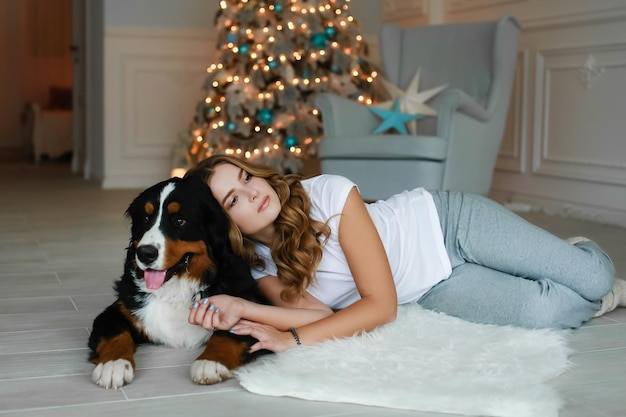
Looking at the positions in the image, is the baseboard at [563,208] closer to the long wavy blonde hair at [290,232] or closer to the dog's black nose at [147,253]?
the long wavy blonde hair at [290,232]

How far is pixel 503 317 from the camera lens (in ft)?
7.06

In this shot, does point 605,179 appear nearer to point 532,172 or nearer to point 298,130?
point 532,172

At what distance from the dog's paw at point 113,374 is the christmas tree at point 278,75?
3604 mm

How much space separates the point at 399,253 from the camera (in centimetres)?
219

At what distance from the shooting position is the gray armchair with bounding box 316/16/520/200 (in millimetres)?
4324

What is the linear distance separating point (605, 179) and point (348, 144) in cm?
137

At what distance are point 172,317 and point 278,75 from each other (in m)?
3.61

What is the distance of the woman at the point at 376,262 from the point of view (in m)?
1.92

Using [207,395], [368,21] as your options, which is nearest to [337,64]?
[368,21]

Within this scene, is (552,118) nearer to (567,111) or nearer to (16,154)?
(567,111)

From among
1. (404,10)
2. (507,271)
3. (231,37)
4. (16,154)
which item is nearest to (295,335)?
(507,271)

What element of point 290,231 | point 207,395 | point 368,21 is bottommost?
point 207,395

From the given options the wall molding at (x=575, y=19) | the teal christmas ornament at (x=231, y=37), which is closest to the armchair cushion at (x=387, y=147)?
the wall molding at (x=575, y=19)

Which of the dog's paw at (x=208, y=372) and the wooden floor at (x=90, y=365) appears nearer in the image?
the wooden floor at (x=90, y=365)
